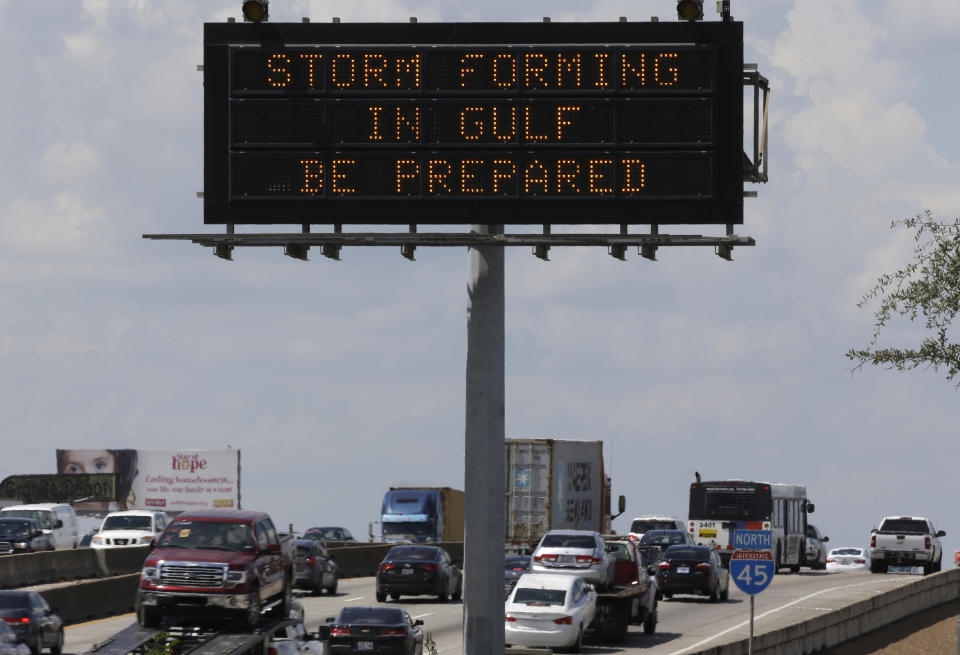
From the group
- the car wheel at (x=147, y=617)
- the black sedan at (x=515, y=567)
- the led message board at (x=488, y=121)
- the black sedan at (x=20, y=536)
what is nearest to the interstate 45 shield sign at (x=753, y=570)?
the led message board at (x=488, y=121)

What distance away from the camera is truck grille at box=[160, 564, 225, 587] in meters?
28.0

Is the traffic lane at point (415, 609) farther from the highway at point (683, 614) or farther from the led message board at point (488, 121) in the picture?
the led message board at point (488, 121)

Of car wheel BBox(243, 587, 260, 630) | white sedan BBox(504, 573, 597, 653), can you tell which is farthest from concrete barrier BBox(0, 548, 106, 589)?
car wheel BBox(243, 587, 260, 630)

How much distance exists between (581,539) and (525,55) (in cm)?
2115

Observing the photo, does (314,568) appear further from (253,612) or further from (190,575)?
(190,575)

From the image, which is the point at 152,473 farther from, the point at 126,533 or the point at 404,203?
the point at 404,203

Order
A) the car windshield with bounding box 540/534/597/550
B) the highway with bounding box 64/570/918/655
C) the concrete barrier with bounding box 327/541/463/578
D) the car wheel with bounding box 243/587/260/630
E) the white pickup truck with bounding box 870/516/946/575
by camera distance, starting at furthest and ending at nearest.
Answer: the white pickup truck with bounding box 870/516/946/575 → the concrete barrier with bounding box 327/541/463/578 → the car windshield with bounding box 540/534/597/550 → the highway with bounding box 64/570/918/655 → the car wheel with bounding box 243/587/260/630

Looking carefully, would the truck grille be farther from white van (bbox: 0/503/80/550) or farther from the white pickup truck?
the white pickup truck

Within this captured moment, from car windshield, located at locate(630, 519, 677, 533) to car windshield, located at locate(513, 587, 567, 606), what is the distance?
29.5m

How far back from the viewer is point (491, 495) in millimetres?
25406

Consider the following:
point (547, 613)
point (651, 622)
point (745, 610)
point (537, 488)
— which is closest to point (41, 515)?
point (537, 488)

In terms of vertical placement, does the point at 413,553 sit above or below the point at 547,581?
below

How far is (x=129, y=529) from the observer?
5931cm

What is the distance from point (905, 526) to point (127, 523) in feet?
88.8
